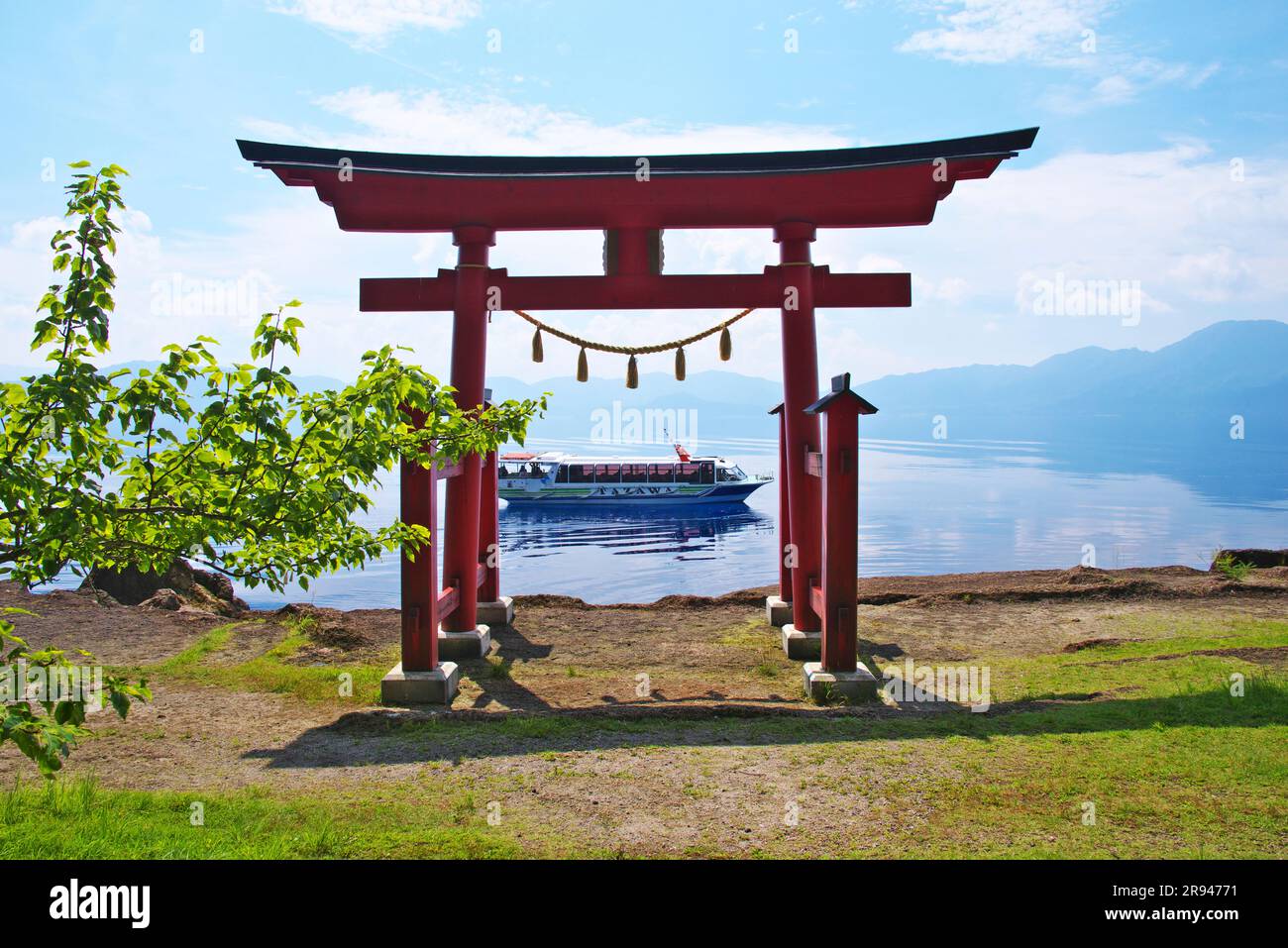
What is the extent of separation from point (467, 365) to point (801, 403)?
4.18 m

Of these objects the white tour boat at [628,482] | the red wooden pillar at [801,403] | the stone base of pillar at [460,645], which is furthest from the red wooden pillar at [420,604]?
the white tour boat at [628,482]

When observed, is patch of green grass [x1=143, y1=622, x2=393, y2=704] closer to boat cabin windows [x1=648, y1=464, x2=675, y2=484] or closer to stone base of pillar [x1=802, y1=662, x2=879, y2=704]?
stone base of pillar [x1=802, y1=662, x2=879, y2=704]

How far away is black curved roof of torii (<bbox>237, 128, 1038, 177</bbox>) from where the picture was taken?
32.2 feet

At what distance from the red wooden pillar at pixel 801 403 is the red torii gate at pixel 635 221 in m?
0.02

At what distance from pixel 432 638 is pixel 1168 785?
6615 mm

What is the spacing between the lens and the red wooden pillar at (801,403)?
10570mm

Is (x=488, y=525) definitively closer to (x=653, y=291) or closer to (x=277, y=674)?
(x=277, y=674)

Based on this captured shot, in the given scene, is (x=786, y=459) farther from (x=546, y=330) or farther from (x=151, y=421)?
(x=151, y=421)

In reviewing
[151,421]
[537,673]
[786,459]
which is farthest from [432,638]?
[151,421]

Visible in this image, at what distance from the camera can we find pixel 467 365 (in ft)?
33.8

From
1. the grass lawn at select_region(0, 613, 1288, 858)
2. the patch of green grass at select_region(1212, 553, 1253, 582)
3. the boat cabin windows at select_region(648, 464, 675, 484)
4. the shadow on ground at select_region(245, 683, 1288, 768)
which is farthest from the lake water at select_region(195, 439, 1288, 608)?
the grass lawn at select_region(0, 613, 1288, 858)

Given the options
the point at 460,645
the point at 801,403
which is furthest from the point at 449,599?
the point at 801,403

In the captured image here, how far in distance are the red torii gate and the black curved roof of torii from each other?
0.05ft

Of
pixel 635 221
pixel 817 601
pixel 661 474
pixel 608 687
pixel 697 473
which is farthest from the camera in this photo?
pixel 661 474
